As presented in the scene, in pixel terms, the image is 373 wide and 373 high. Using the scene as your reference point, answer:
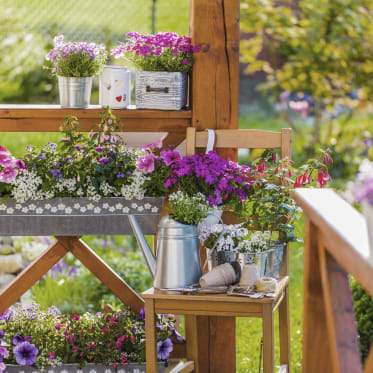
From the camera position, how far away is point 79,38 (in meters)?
3.94

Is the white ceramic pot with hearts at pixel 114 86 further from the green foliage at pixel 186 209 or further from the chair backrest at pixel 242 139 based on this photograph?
the green foliage at pixel 186 209

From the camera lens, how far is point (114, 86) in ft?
8.20

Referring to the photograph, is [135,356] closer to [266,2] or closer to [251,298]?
[251,298]

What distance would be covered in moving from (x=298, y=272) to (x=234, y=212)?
5.67ft

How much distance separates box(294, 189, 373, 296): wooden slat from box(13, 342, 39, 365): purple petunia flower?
1341 millimetres

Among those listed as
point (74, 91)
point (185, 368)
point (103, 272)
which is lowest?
point (185, 368)

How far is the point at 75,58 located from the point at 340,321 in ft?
5.37

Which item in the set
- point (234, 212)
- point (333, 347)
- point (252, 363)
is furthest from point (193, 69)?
point (333, 347)

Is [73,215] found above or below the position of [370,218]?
below

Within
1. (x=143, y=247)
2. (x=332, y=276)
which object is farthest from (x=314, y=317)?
(x=143, y=247)

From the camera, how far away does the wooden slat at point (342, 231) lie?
3.05 feet

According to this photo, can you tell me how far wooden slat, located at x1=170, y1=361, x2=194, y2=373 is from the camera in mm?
2324

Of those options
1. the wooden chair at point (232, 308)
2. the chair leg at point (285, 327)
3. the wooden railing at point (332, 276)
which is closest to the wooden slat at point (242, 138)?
the wooden chair at point (232, 308)

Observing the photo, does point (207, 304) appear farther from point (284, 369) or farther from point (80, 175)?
point (80, 175)
